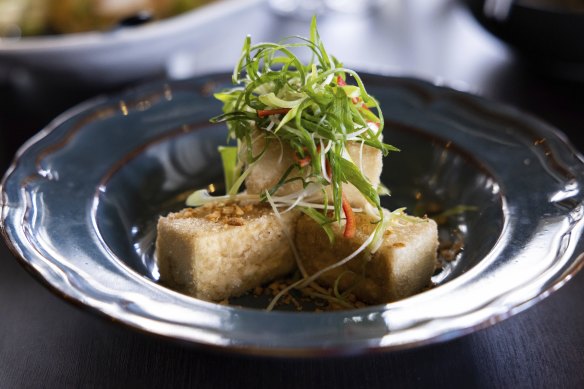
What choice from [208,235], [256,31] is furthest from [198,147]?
[256,31]

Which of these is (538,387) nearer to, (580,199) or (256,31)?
(580,199)

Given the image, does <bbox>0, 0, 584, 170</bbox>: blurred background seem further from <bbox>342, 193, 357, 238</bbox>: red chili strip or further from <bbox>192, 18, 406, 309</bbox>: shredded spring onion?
<bbox>342, 193, 357, 238</bbox>: red chili strip

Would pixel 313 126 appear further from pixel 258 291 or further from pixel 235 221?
pixel 258 291

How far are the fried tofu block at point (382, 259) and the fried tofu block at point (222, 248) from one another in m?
0.10

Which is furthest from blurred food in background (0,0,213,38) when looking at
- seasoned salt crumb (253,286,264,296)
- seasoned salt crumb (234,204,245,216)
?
seasoned salt crumb (253,286,264,296)

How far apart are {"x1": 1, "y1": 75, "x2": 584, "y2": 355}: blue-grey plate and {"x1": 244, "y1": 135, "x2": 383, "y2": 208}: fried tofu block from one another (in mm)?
332

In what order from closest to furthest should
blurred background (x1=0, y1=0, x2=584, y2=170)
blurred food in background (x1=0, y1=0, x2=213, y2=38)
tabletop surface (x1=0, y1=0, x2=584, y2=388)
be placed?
tabletop surface (x1=0, y1=0, x2=584, y2=388) → blurred background (x1=0, y1=0, x2=584, y2=170) → blurred food in background (x1=0, y1=0, x2=213, y2=38)

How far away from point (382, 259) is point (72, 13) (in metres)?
2.20

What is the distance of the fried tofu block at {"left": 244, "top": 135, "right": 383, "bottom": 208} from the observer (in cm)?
185

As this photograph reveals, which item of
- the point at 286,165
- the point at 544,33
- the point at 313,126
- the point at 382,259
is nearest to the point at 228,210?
the point at 286,165

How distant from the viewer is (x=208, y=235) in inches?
69.3

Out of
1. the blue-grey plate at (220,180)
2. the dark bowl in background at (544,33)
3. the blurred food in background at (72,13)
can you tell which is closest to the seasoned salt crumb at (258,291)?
the blue-grey plate at (220,180)

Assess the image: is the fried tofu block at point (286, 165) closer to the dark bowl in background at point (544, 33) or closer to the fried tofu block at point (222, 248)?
the fried tofu block at point (222, 248)

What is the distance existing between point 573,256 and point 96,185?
127cm
